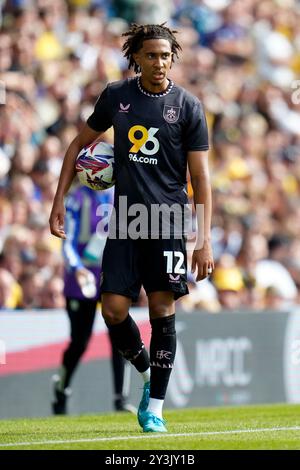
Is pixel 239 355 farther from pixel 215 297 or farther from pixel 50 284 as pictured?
pixel 50 284

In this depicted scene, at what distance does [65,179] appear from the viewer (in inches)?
318

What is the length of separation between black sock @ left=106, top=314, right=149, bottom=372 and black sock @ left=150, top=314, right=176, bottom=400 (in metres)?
0.20

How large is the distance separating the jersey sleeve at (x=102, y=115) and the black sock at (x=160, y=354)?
131cm

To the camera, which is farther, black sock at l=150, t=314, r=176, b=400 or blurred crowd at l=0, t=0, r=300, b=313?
blurred crowd at l=0, t=0, r=300, b=313

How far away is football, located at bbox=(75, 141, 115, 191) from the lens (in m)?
8.02

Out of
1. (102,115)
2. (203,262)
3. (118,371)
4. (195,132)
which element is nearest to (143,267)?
(203,262)

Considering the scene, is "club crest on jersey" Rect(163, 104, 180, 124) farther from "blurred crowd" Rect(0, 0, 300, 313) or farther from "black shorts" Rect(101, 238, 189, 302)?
"blurred crowd" Rect(0, 0, 300, 313)

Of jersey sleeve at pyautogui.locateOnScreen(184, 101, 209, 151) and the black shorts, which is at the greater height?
jersey sleeve at pyautogui.locateOnScreen(184, 101, 209, 151)

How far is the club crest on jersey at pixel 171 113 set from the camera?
777 centimetres

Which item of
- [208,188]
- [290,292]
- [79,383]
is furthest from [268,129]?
[208,188]

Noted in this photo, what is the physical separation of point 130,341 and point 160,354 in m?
0.30

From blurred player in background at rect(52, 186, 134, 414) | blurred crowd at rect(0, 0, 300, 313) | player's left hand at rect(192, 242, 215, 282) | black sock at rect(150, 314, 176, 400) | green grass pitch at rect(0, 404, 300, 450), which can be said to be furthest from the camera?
blurred crowd at rect(0, 0, 300, 313)

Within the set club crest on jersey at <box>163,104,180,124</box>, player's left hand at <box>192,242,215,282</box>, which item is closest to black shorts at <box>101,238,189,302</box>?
player's left hand at <box>192,242,215,282</box>

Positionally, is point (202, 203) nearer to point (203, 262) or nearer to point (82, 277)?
point (203, 262)
